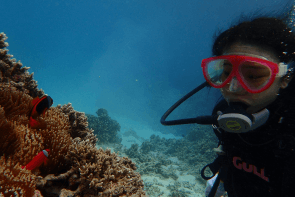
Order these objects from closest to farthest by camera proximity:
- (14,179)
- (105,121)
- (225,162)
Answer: (14,179)
(225,162)
(105,121)

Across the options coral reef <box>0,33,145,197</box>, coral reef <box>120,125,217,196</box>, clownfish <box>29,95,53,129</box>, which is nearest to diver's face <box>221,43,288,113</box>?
coral reef <box>0,33,145,197</box>

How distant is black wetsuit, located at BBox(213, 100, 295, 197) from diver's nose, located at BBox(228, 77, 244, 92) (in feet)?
1.71

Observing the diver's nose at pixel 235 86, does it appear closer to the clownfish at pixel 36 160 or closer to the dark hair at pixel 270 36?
the dark hair at pixel 270 36

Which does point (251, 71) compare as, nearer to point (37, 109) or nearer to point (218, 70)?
point (218, 70)

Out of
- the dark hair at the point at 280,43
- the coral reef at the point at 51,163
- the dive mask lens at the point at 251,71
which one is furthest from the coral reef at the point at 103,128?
the dark hair at the point at 280,43

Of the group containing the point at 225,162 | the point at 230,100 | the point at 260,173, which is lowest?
the point at 260,173

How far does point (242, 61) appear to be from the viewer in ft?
6.79

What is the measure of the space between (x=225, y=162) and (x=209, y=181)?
1.13m

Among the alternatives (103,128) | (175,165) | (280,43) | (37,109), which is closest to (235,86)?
(280,43)

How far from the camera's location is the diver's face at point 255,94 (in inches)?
79.2

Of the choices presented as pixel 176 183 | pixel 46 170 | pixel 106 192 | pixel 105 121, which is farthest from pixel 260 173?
pixel 105 121

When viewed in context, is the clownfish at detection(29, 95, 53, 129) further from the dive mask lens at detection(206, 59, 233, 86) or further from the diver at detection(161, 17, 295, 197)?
the dive mask lens at detection(206, 59, 233, 86)

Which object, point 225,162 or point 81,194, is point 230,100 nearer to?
point 225,162

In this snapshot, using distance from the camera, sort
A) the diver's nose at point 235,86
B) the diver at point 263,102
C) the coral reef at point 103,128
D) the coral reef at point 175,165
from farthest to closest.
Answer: the coral reef at point 103,128
the coral reef at point 175,165
the diver's nose at point 235,86
the diver at point 263,102
